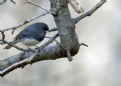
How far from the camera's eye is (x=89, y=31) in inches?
245

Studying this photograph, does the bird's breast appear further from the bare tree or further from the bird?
the bare tree

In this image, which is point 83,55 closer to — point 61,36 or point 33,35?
point 33,35

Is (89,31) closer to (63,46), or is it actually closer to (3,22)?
(3,22)

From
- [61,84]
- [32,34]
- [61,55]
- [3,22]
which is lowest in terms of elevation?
[61,84]

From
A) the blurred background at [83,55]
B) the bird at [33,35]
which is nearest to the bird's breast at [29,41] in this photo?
the bird at [33,35]

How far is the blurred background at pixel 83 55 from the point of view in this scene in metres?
5.98

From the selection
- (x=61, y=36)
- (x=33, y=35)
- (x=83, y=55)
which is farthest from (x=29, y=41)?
(x=83, y=55)

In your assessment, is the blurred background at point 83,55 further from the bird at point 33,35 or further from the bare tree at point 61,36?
the bare tree at point 61,36

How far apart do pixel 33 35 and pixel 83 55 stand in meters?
3.64

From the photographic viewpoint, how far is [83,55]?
21.3ft

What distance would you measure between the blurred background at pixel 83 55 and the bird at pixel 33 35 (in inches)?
105

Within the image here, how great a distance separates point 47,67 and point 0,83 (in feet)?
2.16

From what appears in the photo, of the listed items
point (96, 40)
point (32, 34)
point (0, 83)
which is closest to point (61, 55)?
point (32, 34)

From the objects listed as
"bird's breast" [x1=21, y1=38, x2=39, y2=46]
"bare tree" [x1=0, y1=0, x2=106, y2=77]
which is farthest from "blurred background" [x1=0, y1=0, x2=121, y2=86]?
"bare tree" [x1=0, y1=0, x2=106, y2=77]
